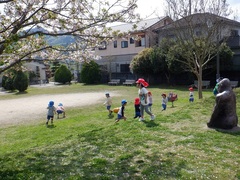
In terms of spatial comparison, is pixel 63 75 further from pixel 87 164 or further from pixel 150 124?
pixel 87 164

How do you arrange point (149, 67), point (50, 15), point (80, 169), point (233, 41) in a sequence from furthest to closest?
1. point (149, 67)
2. point (233, 41)
3. point (50, 15)
4. point (80, 169)

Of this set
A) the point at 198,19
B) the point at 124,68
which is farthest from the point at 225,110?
the point at 124,68

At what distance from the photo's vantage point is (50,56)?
6.89 m

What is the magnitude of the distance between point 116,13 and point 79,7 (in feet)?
2.80

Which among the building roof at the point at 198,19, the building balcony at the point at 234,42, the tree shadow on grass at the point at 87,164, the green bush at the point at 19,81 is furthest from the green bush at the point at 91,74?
the tree shadow on grass at the point at 87,164

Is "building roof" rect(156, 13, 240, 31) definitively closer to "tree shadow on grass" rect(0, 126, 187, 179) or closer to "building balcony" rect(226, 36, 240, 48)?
"tree shadow on grass" rect(0, 126, 187, 179)

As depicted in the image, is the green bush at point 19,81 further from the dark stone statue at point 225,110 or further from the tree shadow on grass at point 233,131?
the tree shadow on grass at point 233,131

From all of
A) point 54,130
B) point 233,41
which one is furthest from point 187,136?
point 233,41

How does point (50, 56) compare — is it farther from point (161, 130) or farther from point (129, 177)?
point (129, 177)

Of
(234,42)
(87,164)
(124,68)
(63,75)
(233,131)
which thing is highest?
(234,42)

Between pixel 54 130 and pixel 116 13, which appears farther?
pixel 54 130

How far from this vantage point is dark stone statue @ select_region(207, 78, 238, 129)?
679 centimetres

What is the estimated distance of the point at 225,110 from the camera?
22.6ft

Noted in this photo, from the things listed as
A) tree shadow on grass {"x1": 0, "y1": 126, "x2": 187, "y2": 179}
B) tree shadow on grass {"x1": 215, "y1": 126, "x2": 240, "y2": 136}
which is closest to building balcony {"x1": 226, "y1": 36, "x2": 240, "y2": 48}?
tree shadow on grass {"x1": 215, "y1": 126, "x2": 240, "y2": 136}
